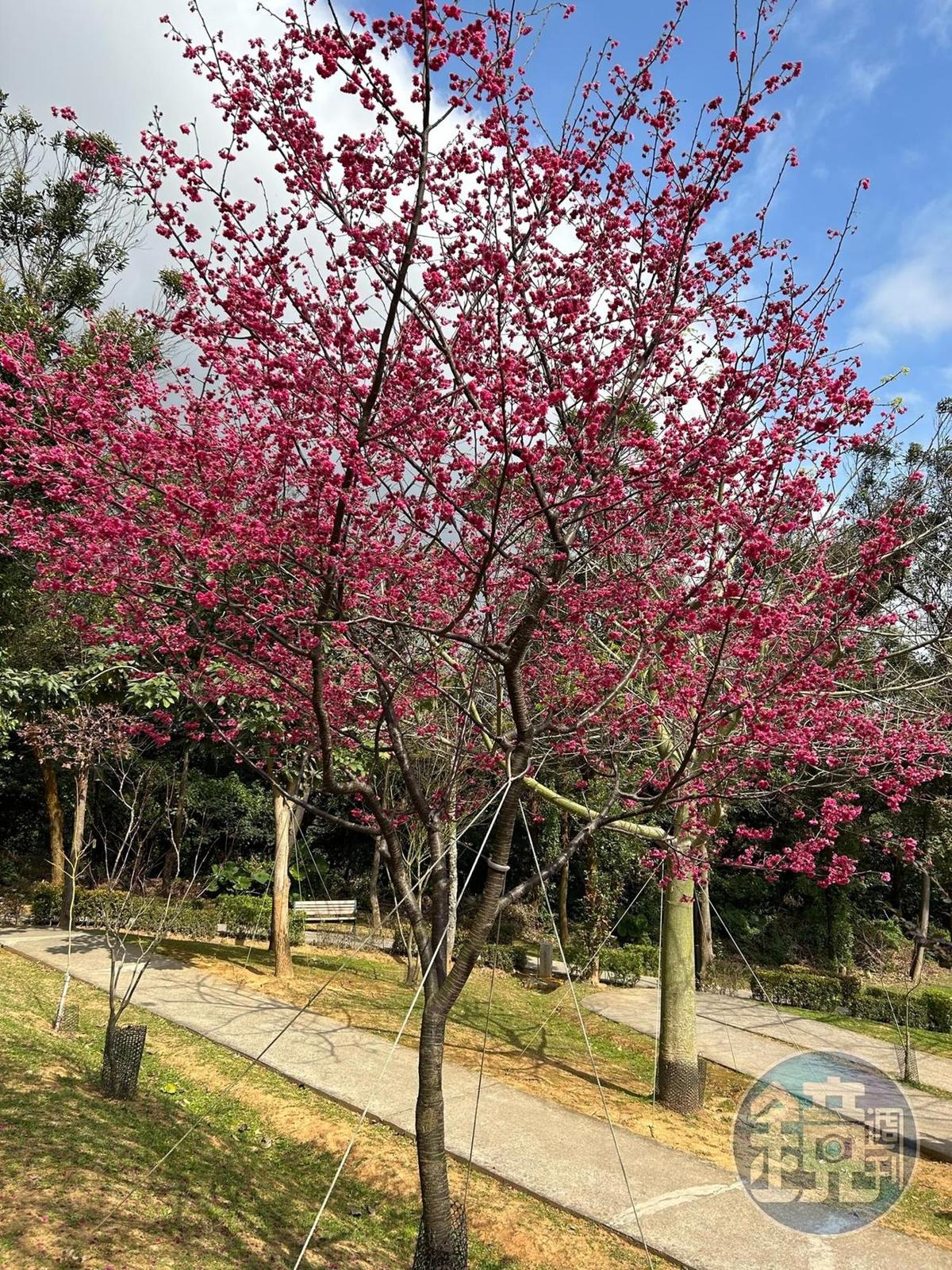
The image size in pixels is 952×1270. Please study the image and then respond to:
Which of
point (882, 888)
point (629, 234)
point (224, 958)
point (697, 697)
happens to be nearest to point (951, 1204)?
point (697, 697)

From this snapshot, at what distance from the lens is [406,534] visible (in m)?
4.66

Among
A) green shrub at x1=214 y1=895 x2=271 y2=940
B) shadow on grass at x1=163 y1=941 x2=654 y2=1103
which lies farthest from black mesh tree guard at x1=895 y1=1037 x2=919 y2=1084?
green shrub at x1=214 y1=895 x2=271 y2=940

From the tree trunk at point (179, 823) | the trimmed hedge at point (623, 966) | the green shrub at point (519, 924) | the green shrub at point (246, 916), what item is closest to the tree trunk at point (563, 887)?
the trimmed hedge at point (623, 966)

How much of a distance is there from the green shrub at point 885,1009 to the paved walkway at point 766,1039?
1.33m

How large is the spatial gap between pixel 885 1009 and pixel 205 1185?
Result: 12.7 m

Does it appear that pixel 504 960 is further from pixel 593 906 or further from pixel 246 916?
pixel 246 916

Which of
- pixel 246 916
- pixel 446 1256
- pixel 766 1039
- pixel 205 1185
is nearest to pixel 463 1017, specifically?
pixel 766 1039

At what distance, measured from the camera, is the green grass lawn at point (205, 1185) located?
12.5 ft

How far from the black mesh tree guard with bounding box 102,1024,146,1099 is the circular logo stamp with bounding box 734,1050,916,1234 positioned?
176 inches

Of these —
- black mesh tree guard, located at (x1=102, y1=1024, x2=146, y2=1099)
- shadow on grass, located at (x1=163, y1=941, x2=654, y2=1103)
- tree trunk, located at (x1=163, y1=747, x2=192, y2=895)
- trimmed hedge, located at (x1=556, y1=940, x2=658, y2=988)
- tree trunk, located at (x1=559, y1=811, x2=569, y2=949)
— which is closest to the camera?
black mesh tree guard, located at (x1=102, y1=1024, x2=146, y2=1099)

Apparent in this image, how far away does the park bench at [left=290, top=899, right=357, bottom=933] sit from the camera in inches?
652

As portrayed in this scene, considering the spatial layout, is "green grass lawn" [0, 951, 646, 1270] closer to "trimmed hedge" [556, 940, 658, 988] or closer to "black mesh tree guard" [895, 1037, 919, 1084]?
"black mesh tree guard" [895, 1037, 919, 1084]

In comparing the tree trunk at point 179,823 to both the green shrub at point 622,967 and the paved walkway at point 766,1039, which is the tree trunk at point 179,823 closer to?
the paved walkway at point 766,1039

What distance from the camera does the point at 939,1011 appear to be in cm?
1348
